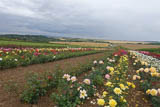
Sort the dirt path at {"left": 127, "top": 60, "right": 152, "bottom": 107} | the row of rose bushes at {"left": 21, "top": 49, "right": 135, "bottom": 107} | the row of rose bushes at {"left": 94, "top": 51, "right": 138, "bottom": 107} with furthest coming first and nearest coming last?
1. the dirt path at {"left": 127, "top": 60, "right": 152, "bottom": 107}
2. the row of rose bushes at {"left": 21, "top": 49, "right": 135, "bottom": 107}
3. the row of rose bushes at {"left": 94, "top": 51, "right": 138, "bottom": 107}

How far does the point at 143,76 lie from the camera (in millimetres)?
4164

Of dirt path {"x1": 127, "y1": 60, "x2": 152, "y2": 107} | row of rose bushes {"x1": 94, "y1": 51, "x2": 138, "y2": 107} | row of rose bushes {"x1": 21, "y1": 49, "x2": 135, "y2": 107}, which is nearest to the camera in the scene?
row of rose bushes {"x1": 94, "y1": 51, "x2": 138, "y2": 107}

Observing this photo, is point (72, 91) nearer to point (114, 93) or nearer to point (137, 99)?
point (114, 93)

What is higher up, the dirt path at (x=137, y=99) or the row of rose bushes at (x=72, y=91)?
the row of rose bushes at (x=72, y=91)

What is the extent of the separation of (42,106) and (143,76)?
379 cm

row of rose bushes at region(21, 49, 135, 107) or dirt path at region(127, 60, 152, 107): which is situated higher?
row of rose bushes at region(21, 49, 135, 107)

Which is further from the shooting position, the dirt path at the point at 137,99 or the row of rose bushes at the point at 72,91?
the dirt path at the point at 137,99

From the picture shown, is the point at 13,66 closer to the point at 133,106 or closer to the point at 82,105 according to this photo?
the point at 82,105

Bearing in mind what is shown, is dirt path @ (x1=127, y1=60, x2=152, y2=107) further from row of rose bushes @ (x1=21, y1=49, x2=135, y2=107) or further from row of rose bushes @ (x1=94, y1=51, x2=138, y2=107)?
row of rose bushes @ (x1=21, y1=49, x2=135, y2=107)

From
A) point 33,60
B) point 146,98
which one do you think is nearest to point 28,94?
point 146,98

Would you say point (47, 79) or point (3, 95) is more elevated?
point (47, 79)

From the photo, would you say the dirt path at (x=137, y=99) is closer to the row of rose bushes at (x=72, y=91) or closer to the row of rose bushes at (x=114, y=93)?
the row of rose bushes at (x=114, y=93)

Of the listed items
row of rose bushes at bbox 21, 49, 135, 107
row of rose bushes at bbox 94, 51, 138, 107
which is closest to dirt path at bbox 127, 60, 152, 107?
row of rose bushes at bbox 94, 51, 138, 107

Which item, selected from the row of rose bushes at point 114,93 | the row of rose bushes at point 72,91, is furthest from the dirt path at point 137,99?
the row of rose bushes at point 72,91
